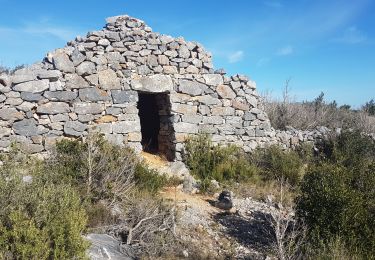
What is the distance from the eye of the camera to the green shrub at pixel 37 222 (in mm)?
3383

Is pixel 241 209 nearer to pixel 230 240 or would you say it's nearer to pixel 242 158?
pixel 230 240

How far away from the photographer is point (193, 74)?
9.20m

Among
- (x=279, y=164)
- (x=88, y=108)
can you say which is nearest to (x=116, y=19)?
(x=88, y=108)

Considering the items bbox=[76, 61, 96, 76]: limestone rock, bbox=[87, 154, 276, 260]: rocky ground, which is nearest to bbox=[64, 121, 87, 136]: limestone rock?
bbox=[76, 61, 96, 76]: limestone rock

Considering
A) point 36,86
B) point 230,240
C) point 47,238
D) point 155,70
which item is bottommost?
point 230,240

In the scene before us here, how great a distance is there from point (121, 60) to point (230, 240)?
489 centimetres

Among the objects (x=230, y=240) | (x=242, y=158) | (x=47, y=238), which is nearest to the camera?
(x=47, y=238)

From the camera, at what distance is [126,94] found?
27.9 ft

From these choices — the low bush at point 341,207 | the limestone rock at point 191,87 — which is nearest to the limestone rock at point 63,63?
the limestone rock at point 191,87

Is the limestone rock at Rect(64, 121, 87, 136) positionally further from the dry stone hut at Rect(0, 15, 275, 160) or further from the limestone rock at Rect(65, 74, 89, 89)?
the limestone rock at Rect(65, 74, 89, 89)

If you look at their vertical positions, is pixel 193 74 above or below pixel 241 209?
above

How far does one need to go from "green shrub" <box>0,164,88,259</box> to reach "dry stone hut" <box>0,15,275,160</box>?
12.2 ft

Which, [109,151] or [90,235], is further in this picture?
[109,151]

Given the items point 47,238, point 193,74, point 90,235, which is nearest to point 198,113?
point 193,74
